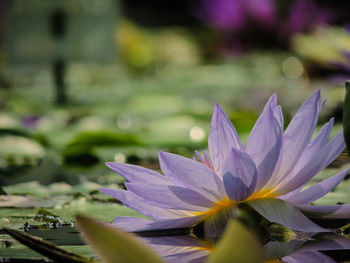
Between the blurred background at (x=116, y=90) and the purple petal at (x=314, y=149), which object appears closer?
the purple petal at (x=314, y=149)

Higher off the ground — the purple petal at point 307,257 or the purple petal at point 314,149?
the purple petal at point 314,149

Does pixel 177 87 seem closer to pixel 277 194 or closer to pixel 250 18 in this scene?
pixel 250 18

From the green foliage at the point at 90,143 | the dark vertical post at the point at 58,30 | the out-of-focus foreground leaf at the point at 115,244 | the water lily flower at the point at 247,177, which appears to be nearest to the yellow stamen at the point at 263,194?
the water lily flower at the point at 247,177

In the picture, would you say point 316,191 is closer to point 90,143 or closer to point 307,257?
point 307,257

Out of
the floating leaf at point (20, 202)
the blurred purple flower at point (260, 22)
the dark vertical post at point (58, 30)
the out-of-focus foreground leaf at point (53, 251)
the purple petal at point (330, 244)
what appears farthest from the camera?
the blurred purple flower at point (260, 22)

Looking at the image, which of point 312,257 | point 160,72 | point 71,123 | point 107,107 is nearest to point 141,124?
point 71,123

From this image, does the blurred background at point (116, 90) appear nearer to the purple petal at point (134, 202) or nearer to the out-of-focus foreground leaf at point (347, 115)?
the purple petal at point (134, 202)

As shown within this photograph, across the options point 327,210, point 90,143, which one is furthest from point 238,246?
point 90,143
